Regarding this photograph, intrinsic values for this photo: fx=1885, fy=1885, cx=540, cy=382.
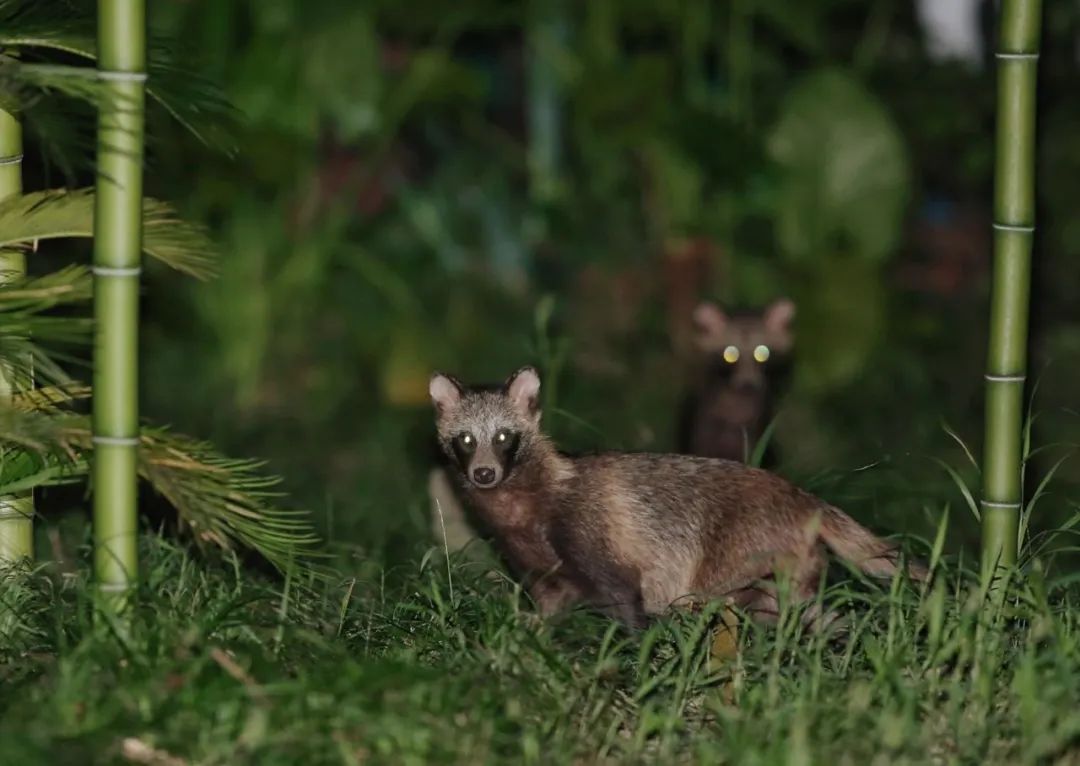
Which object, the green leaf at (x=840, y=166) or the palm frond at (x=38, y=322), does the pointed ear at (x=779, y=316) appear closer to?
the green leaf at (x=840, y=166)

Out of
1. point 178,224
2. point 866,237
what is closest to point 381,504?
point 178,224

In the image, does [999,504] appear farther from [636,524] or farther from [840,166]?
[840,166]

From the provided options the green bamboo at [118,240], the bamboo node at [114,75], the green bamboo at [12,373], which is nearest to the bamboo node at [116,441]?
the green bamboo at [118,240]

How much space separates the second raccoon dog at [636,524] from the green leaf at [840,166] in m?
4.56

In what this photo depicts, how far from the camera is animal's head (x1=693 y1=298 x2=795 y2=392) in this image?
24.5 feet

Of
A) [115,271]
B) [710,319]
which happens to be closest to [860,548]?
[115,271]

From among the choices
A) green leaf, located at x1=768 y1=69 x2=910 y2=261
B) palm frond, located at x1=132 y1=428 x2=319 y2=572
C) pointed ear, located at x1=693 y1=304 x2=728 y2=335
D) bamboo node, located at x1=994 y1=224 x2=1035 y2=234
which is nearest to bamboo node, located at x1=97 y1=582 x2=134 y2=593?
palm frond, located at x1=132 y1=428 x2=319 y2=572

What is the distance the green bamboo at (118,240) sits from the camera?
4.20 meters

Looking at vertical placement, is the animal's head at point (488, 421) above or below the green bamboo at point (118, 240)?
below

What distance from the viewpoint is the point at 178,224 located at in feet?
16.1

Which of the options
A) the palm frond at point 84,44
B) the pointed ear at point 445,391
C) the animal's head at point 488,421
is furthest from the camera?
the pointed ear at point 445,391

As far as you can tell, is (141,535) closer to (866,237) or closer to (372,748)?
(372,748)

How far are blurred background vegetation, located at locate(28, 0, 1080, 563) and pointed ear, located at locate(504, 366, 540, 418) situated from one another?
110 inches

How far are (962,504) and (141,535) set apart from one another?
3242mm
